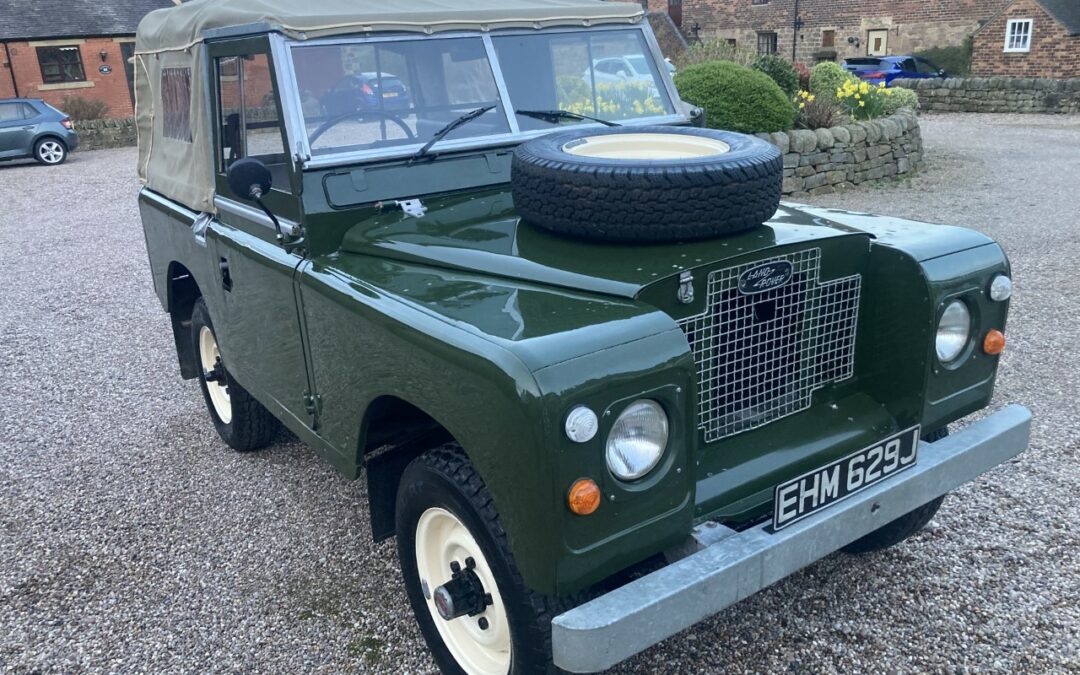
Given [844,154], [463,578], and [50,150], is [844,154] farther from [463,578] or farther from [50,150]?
[50,150]

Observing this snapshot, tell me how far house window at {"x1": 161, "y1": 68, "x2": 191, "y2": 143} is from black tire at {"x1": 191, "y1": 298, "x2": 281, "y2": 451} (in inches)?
34.3

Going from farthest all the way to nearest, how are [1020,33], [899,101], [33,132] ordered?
1. [1020,33]
2. [33,132]
3. [899,101]

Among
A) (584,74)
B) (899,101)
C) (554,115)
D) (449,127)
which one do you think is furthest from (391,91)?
(899,101)

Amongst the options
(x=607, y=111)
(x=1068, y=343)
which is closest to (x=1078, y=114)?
(x=1068, y=343)

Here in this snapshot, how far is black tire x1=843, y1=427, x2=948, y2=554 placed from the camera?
3312 millimetres

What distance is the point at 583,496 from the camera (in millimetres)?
2076

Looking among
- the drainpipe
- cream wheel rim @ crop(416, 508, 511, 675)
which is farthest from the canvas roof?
the drainpipe

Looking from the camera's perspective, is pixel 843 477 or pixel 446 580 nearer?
pixel 843 477

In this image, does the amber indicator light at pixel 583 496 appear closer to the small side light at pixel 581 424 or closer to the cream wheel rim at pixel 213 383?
the small side light at pixel 581 424

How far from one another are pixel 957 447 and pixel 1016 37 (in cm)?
2789

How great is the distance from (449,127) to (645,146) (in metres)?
0.79

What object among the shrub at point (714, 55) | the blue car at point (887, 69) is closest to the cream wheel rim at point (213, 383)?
the shrub at point (714, 55)

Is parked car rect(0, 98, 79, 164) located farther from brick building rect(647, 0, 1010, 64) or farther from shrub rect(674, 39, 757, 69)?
brick building rect(647, 0, 1010, 64)

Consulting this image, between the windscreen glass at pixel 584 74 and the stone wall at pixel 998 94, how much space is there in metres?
20.4
